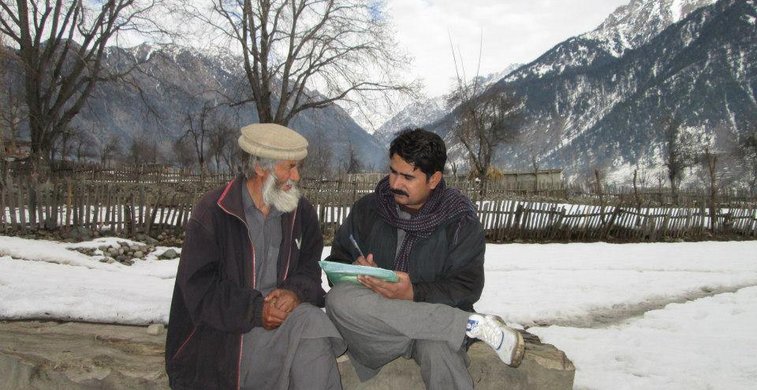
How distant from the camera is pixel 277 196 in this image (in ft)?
8.53

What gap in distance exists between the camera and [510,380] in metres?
2.94

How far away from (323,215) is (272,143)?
10.7 m

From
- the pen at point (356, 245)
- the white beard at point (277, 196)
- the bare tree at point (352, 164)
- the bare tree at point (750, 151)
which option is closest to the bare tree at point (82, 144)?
the bare tree at point (352, 164)

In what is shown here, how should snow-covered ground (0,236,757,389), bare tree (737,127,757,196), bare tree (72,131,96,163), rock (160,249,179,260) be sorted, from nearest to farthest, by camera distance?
snow-covered ground (0,236,757,389), rock (160,249,179,260), bare tree (737,127,757,196), bare tree (72,131,96,163)

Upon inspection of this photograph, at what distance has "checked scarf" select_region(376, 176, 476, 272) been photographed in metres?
2.67

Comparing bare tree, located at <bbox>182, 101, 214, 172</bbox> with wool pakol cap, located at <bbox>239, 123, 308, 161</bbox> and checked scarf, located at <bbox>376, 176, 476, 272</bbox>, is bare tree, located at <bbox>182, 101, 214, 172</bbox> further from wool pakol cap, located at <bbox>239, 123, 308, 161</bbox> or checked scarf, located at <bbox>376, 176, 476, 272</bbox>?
checked scarf, located at <bbox>376, 176, 476, 272</bbox>

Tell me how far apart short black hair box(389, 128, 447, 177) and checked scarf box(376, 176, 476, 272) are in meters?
0.17

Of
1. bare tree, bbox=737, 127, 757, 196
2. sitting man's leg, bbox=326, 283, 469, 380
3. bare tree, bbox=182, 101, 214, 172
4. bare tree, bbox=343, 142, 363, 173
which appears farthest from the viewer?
bare tree, bbox=343, 142, 363, 173

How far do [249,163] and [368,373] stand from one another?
4.44ft

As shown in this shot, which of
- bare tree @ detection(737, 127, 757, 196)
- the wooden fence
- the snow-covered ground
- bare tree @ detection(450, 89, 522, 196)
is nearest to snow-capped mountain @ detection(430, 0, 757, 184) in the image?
bare tree @ detection(450, 89, 522, 196)

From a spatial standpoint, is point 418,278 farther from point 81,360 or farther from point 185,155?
point 185,155

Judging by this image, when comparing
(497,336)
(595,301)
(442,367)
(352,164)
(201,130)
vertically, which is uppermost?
(201,130)

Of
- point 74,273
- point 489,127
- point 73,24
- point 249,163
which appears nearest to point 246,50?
point 73,24

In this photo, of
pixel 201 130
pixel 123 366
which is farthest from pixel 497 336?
pixel 201 130
